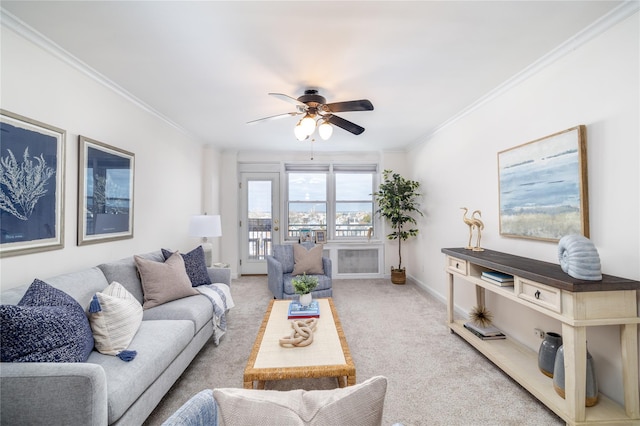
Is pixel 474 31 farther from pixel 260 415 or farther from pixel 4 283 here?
pixel 4 283

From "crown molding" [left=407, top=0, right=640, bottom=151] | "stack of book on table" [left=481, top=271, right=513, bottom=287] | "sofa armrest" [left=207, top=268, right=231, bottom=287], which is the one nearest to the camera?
"crown molding" [left=407, top=0, right=640, bottom=151]

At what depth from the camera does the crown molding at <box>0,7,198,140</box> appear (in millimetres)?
1740

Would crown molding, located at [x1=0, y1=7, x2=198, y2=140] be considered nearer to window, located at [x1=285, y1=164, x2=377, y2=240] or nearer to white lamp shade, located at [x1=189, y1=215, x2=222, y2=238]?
white lamp shade, located at [x1=189, y1=215, x2=222, y2=238]

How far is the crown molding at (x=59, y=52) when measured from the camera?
1740 mm

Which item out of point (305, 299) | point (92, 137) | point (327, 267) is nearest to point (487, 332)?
point (305, 299)

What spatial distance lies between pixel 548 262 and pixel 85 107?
4.08 m

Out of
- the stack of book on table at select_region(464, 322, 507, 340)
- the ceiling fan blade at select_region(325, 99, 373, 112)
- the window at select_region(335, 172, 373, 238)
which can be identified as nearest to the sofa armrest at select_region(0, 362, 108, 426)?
the ceiling fan blade at select_region(325, 99, 373, 112)

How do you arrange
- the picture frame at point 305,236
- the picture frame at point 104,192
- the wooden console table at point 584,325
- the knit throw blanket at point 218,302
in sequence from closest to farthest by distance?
the wooden console table at point 584,325
the picture frame at point 104,192
the knit throw blanket at point 218,302
the picture frame at point 305,236

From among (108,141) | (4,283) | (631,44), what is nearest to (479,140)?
(631,44)

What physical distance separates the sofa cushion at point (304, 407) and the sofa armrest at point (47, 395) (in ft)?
3.45

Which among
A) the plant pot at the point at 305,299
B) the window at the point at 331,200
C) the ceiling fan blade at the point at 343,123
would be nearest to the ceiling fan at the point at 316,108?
the ceiling fan blade at the point at 343,123

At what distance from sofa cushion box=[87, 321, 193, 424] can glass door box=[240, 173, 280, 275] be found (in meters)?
3.36

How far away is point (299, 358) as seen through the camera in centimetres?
177

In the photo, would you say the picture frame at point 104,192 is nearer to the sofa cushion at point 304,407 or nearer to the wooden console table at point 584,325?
the sofa cushion at point 304,407
